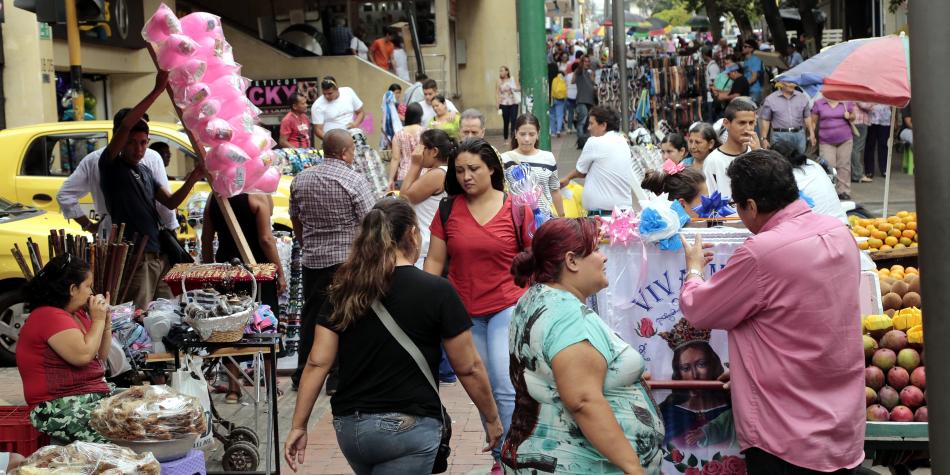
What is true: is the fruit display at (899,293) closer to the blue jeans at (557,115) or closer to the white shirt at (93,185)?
the white shirt at (93,185)

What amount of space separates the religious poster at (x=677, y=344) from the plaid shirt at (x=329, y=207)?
10.8 feet

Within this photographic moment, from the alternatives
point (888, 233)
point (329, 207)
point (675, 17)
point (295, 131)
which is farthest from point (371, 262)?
point (675, 17)

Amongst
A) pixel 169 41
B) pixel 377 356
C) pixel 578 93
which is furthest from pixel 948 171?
pixel 578 93

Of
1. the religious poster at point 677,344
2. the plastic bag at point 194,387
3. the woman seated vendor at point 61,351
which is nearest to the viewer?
the religious poster at point 677,344

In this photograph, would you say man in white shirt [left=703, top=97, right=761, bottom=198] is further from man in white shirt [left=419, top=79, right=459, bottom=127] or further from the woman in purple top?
the woman in purple top

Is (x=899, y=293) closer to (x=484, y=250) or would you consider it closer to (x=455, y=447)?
(x=484, y=250)

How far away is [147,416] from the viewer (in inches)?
210

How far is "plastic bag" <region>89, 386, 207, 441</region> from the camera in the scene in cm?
530

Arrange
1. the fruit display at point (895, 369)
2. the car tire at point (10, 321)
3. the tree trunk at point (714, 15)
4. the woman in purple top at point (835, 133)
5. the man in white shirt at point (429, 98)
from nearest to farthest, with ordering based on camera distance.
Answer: the fruit display at point (895, 369) < the car tire at point (10, 321) < the man in white shirt at point (429, 98) < the woman in purple top at point (835, 133) < the tree trunk at point (714, 15)

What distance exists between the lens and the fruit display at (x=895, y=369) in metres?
5.07

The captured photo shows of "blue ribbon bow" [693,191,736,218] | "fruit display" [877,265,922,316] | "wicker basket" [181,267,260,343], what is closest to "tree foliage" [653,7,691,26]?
"fruit display" [877,265,922,316]

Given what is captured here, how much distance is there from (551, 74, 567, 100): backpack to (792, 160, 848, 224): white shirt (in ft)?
72.1

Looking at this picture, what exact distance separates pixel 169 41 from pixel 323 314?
133 inches

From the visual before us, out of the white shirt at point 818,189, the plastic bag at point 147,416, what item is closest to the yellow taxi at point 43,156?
the plastic bag at point 147,416
